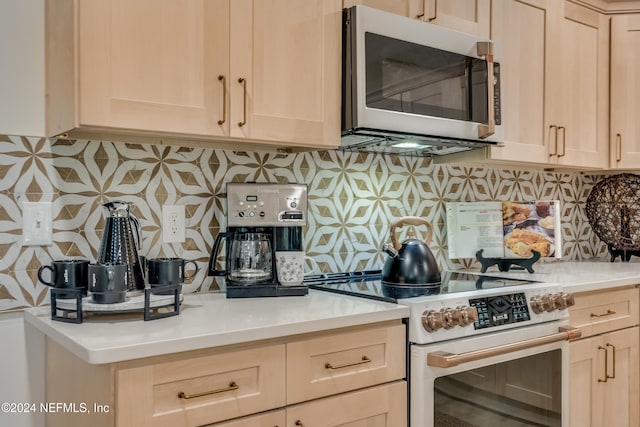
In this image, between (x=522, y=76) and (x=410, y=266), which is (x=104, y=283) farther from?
(x=522, y=76)

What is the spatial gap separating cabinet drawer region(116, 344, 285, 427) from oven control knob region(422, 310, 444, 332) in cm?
46

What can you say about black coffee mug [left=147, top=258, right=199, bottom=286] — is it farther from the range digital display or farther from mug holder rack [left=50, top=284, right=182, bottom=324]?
the range digital display

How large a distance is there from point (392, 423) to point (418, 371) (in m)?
0.16

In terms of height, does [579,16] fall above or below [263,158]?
above

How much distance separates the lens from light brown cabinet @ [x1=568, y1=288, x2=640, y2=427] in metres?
2.07

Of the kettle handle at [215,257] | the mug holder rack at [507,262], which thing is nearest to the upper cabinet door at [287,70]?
the kettle handle at [215,257]

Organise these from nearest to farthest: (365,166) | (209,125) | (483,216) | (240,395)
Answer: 1. (240,395)
2. (209,125)
3. (365,166)
4. (483,216)

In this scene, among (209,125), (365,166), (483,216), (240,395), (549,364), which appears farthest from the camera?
(483,216)

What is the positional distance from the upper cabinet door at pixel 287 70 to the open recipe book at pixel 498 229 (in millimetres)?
929

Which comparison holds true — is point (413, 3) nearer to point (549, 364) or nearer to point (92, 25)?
point (92, 25)

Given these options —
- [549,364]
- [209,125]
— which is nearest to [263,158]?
[209,125]

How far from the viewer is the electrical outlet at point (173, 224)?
5.70ft

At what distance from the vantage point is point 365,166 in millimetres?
2207

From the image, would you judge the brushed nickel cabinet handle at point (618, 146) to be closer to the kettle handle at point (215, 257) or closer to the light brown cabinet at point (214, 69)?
the light brown cabinet at point (214, 69)
